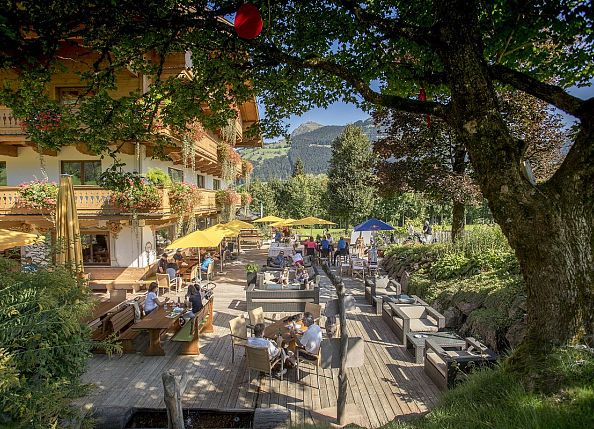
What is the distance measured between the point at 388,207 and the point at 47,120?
145ft

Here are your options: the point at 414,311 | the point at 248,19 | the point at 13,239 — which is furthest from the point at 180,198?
the point at 248,19

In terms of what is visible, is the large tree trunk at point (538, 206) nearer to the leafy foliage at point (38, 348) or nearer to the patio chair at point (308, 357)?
the leafy foliage at point (38, 348)

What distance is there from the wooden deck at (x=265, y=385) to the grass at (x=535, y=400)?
2727 mm

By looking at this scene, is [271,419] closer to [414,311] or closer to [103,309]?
[414,311]

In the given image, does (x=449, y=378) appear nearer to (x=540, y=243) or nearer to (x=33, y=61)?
(x=540, y=243)

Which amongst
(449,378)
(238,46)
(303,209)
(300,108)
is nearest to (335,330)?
(449,378)

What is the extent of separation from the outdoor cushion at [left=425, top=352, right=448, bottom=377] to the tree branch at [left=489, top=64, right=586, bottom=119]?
522 cm

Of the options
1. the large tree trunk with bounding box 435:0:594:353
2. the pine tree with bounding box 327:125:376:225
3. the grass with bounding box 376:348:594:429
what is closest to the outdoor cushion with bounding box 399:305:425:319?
the grass with bounding box 376:348:594:429

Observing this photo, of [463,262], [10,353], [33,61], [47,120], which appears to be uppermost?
[33,61]

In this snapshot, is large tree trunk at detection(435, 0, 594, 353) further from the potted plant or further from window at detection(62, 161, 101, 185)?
window at detection(62, 161, 101, 185)

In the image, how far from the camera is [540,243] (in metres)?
3.16

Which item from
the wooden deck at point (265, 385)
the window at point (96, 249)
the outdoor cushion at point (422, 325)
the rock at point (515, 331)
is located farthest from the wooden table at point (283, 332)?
the window at point (96, 249)

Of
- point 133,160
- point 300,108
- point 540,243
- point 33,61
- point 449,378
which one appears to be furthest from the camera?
point 133,160

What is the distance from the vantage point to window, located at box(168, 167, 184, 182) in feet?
67.0
